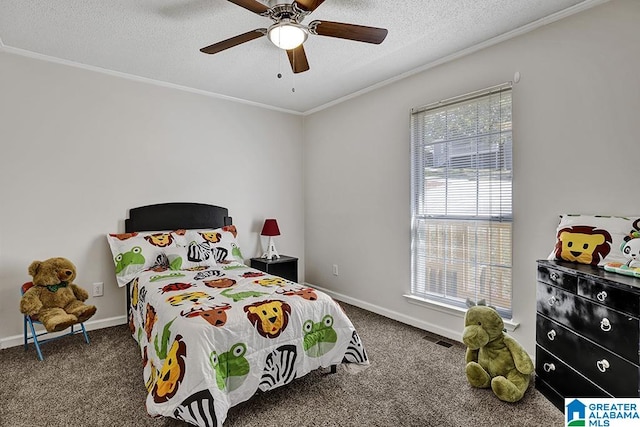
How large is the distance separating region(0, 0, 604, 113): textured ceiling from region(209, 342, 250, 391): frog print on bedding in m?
2.18

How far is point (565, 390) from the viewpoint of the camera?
6.21 feet

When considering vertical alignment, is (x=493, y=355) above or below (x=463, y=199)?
below

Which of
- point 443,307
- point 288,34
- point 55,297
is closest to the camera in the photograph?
point 288,34

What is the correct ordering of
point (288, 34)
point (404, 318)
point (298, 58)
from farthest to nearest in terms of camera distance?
point (404, 318) < point (298, 58) < point (288, 34)

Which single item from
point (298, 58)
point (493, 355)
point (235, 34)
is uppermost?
point (235, 34)

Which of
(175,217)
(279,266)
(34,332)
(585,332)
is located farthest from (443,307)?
(34,332)

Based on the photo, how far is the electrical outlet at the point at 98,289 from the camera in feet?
10.6

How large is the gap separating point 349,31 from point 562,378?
2.40 metres

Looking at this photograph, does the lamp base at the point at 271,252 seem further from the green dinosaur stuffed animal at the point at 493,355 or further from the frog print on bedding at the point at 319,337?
the green dinosaur stuffed animal at the point at 493,355

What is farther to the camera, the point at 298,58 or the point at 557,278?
the point at 298,58

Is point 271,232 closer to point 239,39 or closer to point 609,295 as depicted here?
point 239,39

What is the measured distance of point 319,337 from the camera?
7.29 ft

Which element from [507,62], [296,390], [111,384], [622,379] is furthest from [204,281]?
[507,62]

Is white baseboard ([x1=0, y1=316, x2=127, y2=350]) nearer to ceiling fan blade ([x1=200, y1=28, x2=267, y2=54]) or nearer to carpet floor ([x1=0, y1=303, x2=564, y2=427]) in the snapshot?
carpet floor ([x1=0, y1=303, x2=564, y2=427])
